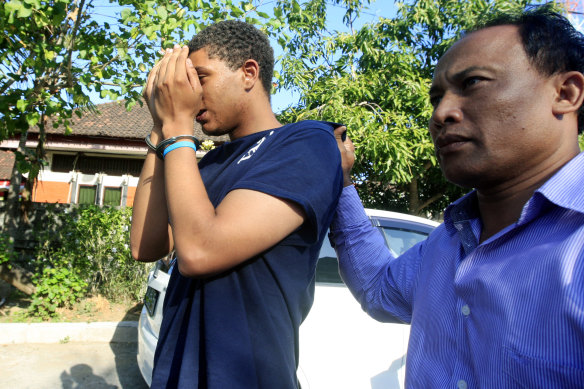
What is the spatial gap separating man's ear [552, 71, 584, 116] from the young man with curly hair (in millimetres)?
559

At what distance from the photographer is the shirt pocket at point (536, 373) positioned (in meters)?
0.78

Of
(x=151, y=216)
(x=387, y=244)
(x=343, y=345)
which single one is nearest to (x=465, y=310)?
(x=151, y=216)

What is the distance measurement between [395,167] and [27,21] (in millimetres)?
5131

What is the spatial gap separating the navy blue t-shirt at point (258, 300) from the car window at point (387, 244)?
1890mm

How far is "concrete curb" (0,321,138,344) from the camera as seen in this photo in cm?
505

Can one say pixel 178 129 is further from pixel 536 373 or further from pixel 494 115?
pixel 536 373

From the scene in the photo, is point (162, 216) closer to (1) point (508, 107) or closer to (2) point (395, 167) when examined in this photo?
(1) point (508, 107)

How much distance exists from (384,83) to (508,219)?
24.3 feet

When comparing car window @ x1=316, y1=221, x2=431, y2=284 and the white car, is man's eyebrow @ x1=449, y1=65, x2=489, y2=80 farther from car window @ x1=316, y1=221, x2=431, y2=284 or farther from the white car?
car window @ x1=316, y1=221, x2=431, y2=284

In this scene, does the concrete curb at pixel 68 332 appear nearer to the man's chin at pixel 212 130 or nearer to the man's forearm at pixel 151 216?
the man's forearm at pixel 151 216

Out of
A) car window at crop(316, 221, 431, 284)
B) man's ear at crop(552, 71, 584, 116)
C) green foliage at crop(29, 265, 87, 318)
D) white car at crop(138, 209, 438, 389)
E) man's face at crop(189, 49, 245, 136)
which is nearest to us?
man's ear at crop(552, 71, 584, 116)

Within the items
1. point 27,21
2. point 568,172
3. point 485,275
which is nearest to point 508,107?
point 568,172

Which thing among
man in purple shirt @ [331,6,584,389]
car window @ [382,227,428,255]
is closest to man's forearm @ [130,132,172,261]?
man in purple shirt @ [331,6,584,389]

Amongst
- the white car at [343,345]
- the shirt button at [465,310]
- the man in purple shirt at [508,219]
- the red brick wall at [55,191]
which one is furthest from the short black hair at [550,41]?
the red brick wall at [55,191]
